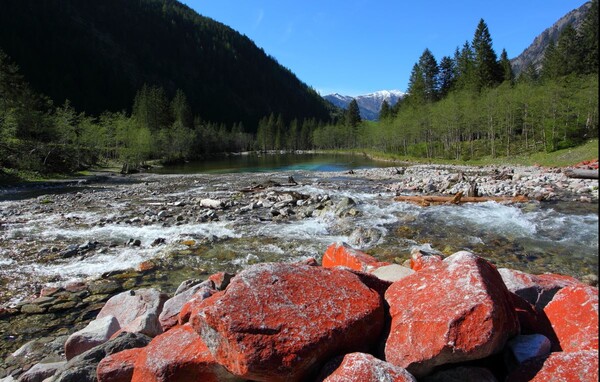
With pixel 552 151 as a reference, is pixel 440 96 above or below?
above

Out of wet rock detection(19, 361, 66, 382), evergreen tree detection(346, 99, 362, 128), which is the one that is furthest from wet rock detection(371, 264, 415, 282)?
evergreen tree detection(346, 99, 362, 128)

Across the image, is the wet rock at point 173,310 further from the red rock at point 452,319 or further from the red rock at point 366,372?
the red rock at point 452,319

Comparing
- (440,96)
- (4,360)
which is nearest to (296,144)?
(440,96)

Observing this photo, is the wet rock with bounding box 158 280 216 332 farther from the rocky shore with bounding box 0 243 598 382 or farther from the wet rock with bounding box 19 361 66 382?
the wet rock with bounding box 19 361 66 382

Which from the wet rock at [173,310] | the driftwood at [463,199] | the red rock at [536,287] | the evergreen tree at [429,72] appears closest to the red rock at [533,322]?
the red rock at [536,287]

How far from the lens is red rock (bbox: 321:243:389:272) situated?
757 cm

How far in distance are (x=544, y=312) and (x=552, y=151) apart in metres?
54.6

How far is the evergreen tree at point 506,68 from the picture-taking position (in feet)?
276

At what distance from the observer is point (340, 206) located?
19.3 metres

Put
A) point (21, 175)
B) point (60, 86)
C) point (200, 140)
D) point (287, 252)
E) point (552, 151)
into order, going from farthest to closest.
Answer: point (60, 86) → point (200, 140) → point (552, 151) → point (21, 175) → point (287, 252)

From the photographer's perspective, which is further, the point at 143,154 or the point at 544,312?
the point at 143,154

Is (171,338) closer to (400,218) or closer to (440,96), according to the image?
(400,218)

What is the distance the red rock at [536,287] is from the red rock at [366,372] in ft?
9.85

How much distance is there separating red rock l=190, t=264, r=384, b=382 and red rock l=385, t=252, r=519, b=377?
40 cm
